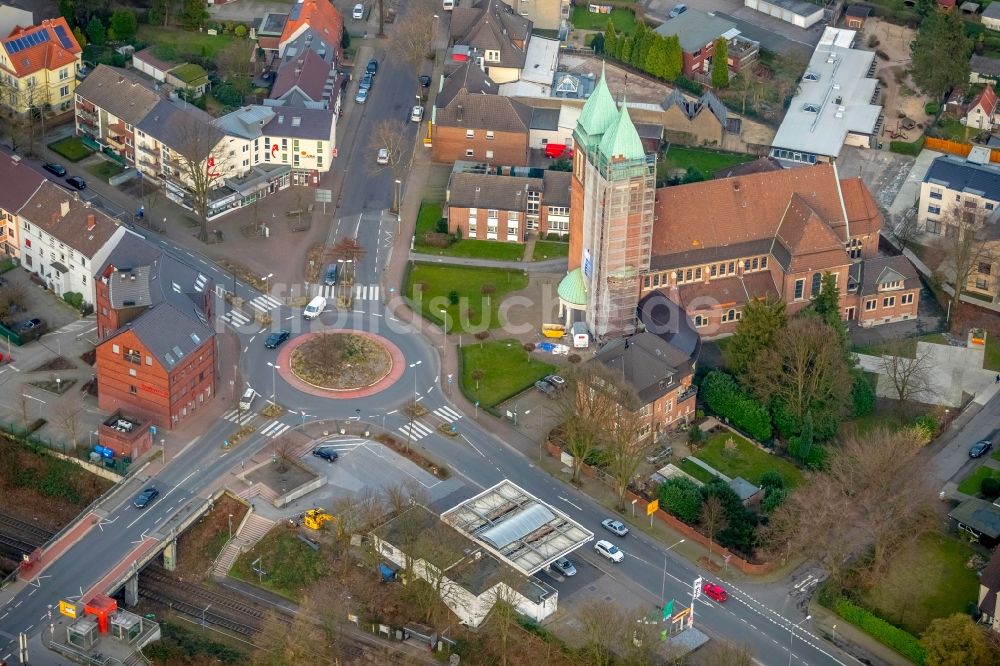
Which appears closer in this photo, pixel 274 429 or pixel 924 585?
pixel 924 585

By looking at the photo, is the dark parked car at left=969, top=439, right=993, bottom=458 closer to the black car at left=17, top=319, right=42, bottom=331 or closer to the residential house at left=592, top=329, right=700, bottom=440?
the residential house at left=592, top=329, right=700, bottom=440

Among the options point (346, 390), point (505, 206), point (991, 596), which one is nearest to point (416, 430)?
point (346, 390)

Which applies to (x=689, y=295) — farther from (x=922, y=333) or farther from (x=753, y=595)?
(x=753, y=595)

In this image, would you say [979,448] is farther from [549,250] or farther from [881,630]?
[549,250]

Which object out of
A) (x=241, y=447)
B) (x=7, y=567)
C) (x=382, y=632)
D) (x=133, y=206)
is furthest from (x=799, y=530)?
(x=133, y=206)

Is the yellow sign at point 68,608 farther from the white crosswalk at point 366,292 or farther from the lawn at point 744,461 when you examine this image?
the lawn at point 744,461

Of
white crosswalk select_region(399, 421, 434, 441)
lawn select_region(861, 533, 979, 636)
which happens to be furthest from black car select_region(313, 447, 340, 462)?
lawn select_region(861, 533, 979, 636)
